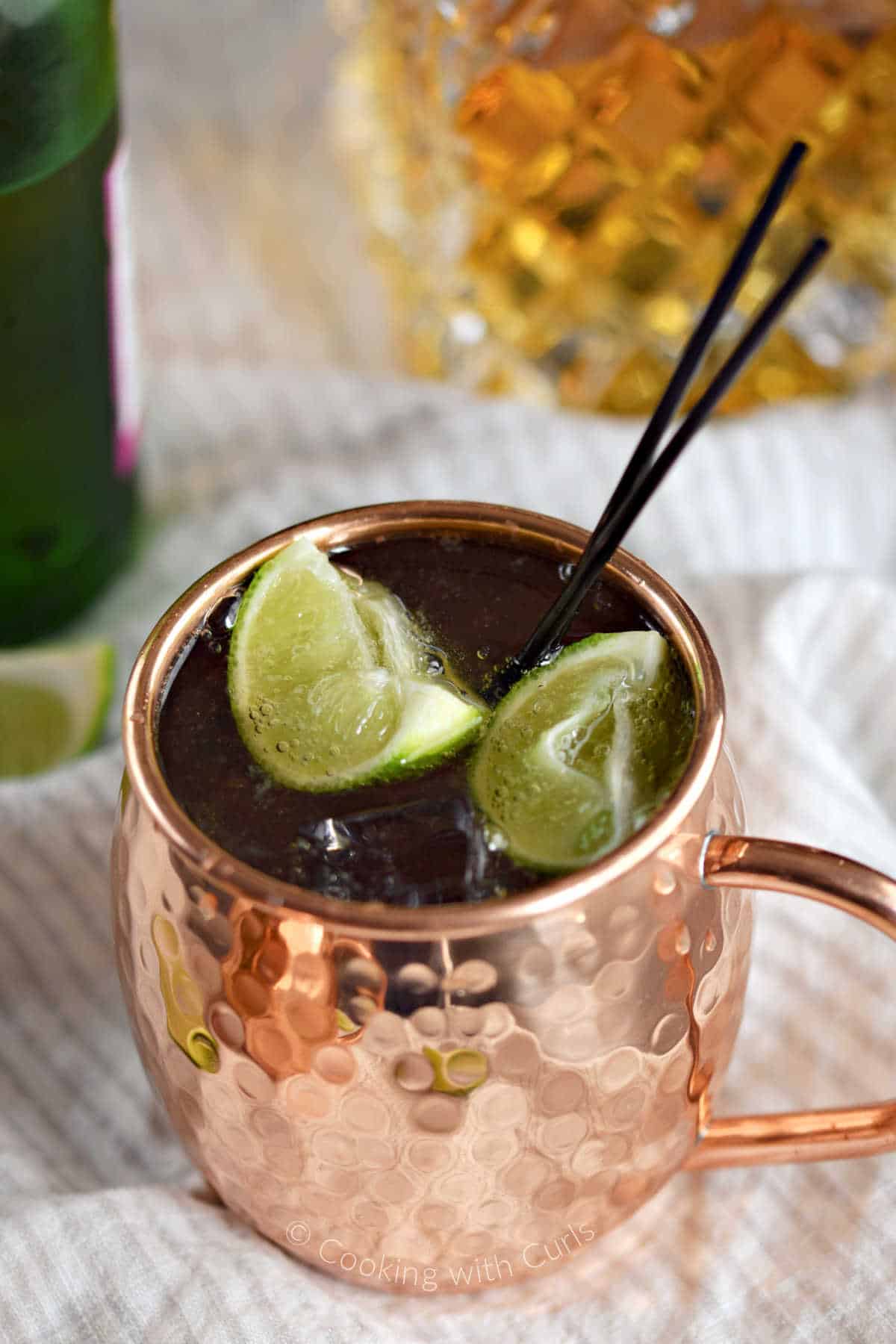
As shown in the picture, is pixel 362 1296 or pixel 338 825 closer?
pixel 338 825

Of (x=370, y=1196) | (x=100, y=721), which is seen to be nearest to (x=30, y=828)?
(x=100, y=721)

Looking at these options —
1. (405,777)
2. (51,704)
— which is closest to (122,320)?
(51,704)

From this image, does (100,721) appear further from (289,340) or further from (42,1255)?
(289,340)

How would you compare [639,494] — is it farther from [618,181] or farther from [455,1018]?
[618,181]

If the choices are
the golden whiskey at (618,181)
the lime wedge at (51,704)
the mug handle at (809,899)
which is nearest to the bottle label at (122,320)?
the lime wedge at (51,704)

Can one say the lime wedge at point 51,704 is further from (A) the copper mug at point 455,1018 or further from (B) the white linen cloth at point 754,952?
(A) the copper mug at point 455,1018

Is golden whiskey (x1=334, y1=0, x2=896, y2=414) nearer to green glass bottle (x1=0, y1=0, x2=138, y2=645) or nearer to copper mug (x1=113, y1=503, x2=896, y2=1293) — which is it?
green glass bottle (x1=0, y1=0, x2=138, y2=645)
